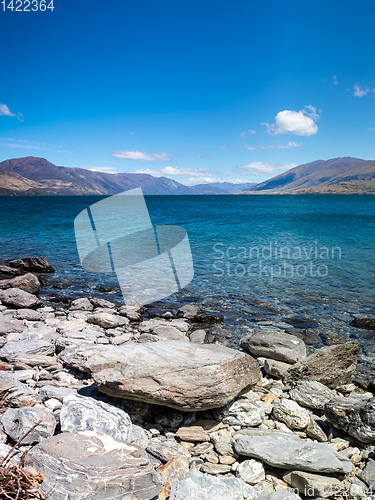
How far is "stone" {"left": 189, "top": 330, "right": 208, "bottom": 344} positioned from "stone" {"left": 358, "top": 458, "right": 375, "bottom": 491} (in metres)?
5.51

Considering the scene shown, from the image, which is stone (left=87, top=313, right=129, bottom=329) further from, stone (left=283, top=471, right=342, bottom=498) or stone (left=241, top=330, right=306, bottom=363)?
stone (left=283, top=471, right=342, bottom=498)

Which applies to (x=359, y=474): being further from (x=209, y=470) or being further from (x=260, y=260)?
(x=260, y=260)

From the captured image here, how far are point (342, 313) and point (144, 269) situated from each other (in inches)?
459

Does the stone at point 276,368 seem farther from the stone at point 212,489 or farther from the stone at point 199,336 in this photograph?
the stone at point 212,489

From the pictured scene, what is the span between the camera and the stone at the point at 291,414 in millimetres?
5586

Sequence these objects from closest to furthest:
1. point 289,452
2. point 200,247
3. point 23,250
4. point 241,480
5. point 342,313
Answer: point 241,480 < point 289,452 < point 342,313 < point 23,250 < point 200,247

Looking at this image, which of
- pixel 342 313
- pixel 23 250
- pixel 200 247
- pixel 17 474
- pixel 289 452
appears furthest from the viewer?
pixel 200 247

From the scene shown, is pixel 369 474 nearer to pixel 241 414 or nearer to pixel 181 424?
pixel 241 414

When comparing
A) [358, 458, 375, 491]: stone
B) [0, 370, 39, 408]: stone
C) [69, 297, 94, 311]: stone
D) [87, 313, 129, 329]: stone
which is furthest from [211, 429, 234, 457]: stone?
[69, 297, 94, 311]: stone

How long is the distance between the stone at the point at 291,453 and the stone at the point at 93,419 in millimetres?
1836

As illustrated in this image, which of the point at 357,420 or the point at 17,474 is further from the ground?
the point at 17,474

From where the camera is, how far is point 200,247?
97.8ft

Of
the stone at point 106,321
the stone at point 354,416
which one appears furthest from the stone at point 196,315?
the stone at point 354,416

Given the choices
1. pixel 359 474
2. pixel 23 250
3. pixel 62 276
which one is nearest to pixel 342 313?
pixel 359 474
